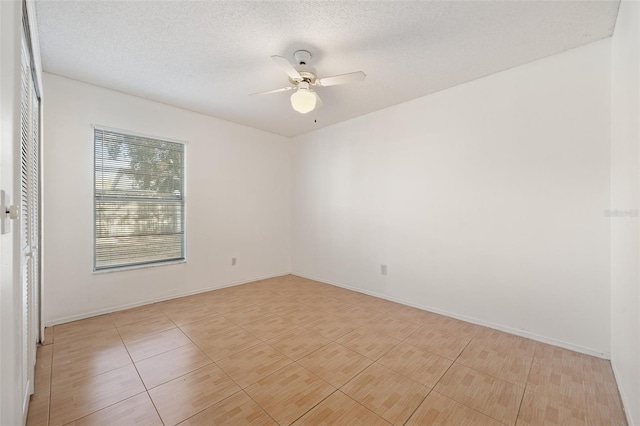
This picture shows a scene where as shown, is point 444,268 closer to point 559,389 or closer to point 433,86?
point 559,389

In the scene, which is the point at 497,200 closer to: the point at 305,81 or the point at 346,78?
the point at 346,78

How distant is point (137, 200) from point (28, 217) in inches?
65.2

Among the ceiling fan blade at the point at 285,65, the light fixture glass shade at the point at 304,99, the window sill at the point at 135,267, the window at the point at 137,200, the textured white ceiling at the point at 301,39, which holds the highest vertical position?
the textured white ceiling at the point at 301,39

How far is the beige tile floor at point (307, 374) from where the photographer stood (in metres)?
1.67

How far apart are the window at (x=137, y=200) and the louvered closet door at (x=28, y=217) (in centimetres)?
88

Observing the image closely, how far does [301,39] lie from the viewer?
2.26m

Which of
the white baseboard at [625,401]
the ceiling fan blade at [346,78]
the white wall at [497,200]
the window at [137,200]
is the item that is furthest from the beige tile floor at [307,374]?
the ceiling fan blade at [346,78]

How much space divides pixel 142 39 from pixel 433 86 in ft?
9.74

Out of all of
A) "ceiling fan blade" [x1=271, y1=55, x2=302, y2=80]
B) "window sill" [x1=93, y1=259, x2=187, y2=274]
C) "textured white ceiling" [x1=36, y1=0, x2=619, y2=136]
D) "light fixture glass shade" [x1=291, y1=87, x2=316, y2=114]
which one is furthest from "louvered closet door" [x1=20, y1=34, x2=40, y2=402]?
"light fixture glass shade" [x1=291, y1=87, x2=316, y2=114]

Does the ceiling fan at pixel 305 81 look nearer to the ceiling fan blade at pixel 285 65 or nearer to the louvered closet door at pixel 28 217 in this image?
the ceiling fan blade at pixel 285 65

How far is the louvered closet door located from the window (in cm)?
88

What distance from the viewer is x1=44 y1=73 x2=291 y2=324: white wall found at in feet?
9.63

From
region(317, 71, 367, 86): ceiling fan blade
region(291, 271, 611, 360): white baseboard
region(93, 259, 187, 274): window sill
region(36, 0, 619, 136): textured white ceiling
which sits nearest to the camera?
region(36, 0, 619, 136): textured white ceiling

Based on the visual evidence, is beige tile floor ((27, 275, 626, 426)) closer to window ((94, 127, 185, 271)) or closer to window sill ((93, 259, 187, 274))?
window sill ((93, 259, 187, 274))
